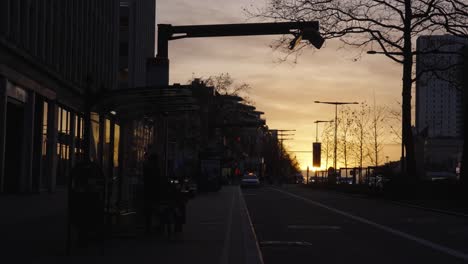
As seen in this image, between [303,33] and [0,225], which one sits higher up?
[303,33]

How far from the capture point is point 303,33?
59.1ft

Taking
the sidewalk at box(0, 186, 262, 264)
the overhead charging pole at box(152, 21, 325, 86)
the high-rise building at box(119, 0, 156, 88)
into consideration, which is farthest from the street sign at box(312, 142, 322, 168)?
the overhead charging pole at box(152, 21, 325, 86)

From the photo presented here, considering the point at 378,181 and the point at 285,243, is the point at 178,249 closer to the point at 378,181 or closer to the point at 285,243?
the point at 285,243

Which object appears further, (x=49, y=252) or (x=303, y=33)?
(x=303, y=33)

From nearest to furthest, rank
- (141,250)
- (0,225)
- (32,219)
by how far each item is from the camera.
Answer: (141,250), (0,225), (32,219)

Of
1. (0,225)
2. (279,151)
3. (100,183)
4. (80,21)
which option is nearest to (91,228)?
(100,183)

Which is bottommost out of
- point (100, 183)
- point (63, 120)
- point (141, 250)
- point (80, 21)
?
point (141, 250)

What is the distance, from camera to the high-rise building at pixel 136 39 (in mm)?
59719

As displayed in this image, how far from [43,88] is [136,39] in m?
32.1

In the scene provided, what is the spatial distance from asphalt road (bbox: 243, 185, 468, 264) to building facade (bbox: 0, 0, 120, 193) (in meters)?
6.45

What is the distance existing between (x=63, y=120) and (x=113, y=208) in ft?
65.4

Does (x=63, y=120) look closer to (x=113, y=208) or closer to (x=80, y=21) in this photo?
(x=80, y=21)

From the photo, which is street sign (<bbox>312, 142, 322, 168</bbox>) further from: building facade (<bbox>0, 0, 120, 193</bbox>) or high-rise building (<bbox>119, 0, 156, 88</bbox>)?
building facade (<bbox>0, 0, 120, 193</bbox>)

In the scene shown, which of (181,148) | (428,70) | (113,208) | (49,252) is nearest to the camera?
(49,252)
